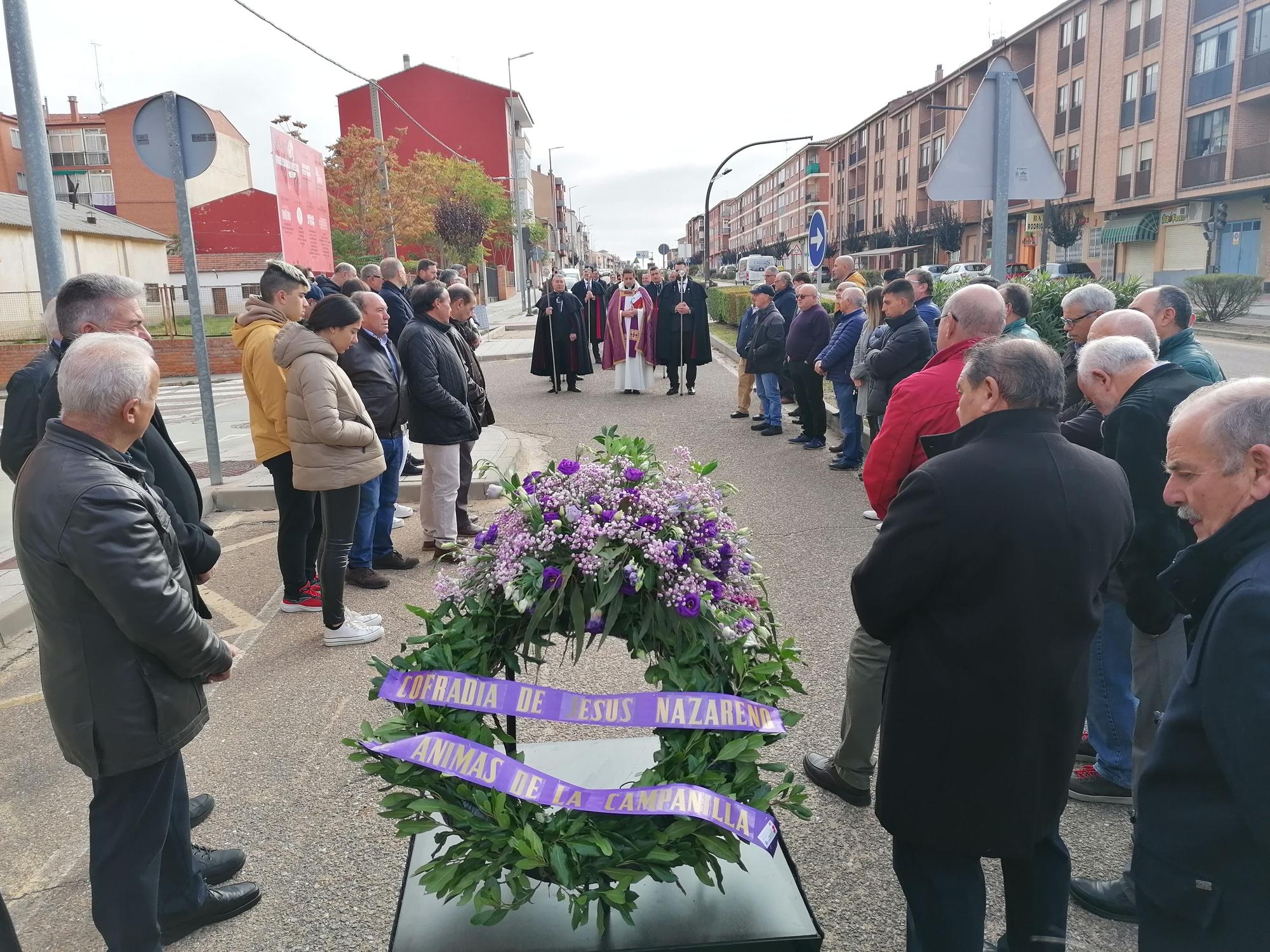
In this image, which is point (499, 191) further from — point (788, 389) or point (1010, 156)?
point (1010, 156)

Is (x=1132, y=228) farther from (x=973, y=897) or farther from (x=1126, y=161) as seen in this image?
(x=973, y=897)

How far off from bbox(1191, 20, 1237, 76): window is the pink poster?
3746 cm

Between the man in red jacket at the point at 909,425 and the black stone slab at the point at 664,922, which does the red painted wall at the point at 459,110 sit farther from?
the black stone slab at the point at 664,922

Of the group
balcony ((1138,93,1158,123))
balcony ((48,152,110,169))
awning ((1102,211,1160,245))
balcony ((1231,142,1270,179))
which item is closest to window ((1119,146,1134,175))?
balcony ((1138,93,1158,123))

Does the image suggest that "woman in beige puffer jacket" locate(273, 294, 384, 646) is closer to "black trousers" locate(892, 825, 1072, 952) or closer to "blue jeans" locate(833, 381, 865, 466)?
"black trousers" locate(892, 825, 1072, 952)

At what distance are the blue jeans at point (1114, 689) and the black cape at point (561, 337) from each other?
12.2m

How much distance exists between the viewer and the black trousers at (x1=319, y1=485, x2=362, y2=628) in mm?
4961

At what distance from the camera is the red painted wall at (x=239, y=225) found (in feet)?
146

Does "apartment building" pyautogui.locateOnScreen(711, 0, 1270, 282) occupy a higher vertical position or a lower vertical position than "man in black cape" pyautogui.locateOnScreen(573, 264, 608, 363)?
higher

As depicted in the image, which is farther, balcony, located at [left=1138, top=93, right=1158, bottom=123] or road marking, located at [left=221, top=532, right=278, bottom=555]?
balcony, located at [left=1138, top=93, right=1158, bottom=123]

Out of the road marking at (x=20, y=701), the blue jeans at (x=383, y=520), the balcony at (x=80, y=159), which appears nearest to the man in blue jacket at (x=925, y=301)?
the blue jeans at (x=383, y=520)

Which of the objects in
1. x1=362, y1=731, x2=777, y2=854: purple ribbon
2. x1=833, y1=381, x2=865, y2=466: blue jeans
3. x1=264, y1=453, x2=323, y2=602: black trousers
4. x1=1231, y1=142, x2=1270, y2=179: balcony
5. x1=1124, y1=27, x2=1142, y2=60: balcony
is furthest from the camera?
x1=1124, y1=27, x2=1142, y2=60: balcony

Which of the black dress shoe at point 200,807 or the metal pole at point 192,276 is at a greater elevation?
the metal pole at point 192,276


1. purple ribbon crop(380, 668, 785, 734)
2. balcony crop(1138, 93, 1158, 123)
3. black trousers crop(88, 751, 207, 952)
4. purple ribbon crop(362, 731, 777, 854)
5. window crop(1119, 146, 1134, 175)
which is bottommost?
black trousers crop(88, 751, 207, 952)
